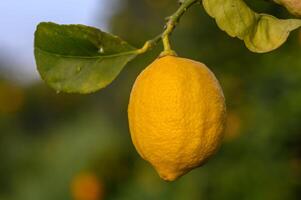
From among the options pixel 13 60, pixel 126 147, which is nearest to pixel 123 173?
pixel 126 147

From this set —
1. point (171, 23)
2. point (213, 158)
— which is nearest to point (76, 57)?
point (171, 23)

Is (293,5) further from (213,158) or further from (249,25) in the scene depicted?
(213,158)

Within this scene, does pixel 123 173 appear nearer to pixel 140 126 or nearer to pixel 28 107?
pixel 140 126

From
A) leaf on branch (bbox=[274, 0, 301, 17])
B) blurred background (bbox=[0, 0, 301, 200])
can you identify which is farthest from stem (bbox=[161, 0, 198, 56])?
blurred background (bbox=[0, 0, 301, 200])

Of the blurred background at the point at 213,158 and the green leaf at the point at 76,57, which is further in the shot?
the blurred background at the point at 213,158

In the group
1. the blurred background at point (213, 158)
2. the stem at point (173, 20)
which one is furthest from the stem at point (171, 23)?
the blurred background at point (213, 158)

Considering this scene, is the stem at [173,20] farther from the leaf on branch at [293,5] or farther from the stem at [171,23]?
the leaf on branch at [293,5]
